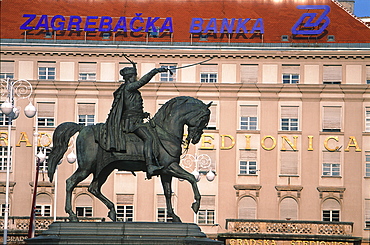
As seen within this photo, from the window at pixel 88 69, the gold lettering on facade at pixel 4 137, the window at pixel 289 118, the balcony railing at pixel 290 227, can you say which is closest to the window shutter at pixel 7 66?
the gold lettering on facade at pixel 4 137

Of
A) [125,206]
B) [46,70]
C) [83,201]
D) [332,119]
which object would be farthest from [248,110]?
[46,70]

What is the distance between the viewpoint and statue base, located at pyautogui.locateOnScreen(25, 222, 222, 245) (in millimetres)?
29406

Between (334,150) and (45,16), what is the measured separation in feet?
74.0

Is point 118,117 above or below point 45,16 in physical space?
below

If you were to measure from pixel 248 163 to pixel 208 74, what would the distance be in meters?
6.95

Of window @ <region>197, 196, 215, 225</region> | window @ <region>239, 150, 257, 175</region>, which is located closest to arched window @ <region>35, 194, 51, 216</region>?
window @ <region>197, 196, 215, 225</region>

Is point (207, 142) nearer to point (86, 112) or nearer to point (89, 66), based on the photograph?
point (86, 112)

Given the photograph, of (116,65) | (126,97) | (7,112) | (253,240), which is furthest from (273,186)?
(126,97)

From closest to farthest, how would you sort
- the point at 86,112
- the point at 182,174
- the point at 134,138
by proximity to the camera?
1. the point at 182,174
2. the point at 134,138
3. the point at 86,112

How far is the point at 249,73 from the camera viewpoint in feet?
279

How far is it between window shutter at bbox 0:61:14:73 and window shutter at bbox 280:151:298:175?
780 inches

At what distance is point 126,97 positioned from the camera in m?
31.2

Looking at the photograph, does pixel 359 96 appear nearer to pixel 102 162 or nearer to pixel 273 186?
pixel 273 186

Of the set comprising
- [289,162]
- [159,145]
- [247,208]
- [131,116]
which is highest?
[131,116]
